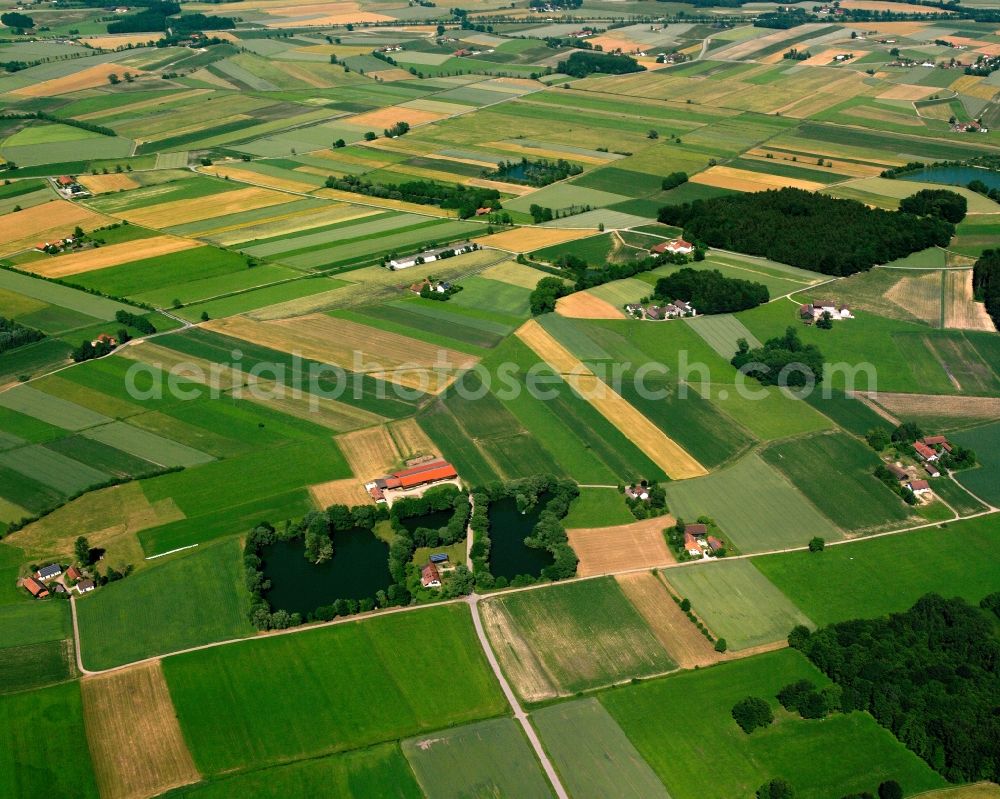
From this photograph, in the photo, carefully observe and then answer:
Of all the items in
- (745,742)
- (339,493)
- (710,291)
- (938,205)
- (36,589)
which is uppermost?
(938,205)

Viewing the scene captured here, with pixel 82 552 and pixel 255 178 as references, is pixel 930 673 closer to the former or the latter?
pixel 82 552

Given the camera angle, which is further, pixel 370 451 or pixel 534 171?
pixel 534 171

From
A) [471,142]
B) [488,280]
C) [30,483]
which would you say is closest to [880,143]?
[471,142]

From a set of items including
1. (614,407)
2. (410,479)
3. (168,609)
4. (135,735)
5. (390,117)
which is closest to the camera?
(135,735)

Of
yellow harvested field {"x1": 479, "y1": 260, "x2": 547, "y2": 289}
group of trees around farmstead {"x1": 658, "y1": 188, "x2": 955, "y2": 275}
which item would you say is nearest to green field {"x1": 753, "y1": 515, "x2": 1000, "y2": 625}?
group of trees around farmstead {"x1": 658, "y1": 188, "x2": 955, "y2": 275}

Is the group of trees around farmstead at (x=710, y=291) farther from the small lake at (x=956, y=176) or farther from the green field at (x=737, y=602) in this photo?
the small lake at (x=956, y=176)

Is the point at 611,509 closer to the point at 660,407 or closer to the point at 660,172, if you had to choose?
the point at 660,407

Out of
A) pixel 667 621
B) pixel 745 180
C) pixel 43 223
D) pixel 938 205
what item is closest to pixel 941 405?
pixel 667 621
